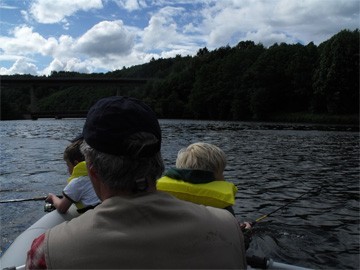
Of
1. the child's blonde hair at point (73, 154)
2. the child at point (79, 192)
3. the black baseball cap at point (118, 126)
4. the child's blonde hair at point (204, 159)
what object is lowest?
the child at point (79, 192)

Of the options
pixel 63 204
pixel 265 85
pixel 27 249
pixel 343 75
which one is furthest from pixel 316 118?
pixel 27 249

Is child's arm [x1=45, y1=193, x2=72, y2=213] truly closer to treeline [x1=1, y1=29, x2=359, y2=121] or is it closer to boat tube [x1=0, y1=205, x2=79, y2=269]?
boat tube [x1=0, y1=205, x2=79, y2=269]

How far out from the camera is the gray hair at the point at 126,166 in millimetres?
1653

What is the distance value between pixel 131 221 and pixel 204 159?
7.07 feet

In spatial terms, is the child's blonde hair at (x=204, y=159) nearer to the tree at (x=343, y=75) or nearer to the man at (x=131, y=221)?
the man at (x=131, y=221)

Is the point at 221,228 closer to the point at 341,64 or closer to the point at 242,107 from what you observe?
the point at 341,64

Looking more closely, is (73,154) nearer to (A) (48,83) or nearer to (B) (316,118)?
(B) (316,118)

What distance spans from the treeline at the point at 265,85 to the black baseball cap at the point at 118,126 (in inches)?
2153

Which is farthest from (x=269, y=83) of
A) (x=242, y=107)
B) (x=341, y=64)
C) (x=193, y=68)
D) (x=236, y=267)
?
(x=236, y=267)

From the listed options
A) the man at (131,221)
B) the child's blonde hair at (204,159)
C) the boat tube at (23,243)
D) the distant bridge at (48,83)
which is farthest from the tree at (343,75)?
the distant bridge at (48,83)

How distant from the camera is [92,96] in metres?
142

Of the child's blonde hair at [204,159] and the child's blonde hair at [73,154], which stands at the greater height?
the child's blonde hair at [204,159]

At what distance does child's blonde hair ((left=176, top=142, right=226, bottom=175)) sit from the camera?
12.0 feet

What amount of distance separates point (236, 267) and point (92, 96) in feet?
472
